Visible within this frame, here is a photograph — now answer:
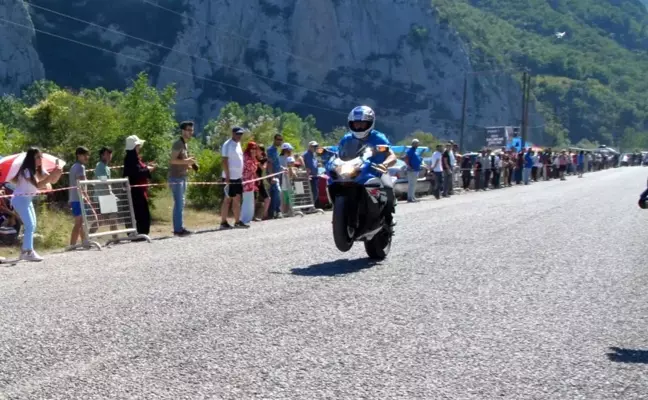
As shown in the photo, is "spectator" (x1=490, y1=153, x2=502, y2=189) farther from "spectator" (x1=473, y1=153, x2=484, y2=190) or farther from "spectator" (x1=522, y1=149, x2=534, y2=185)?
"spectator" (x1=522, y1=149, x2=534, y2=185)

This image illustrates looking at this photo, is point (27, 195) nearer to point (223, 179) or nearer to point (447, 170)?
point (223, 179)

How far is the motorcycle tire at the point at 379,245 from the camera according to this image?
36.2 ft

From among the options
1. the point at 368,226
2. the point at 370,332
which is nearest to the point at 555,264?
the point at 368,226

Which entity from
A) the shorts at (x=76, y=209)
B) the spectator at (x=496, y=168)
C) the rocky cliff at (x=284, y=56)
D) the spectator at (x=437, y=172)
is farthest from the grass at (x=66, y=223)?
the rocky cliff at (x=284, y=56)

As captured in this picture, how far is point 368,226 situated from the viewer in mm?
10875

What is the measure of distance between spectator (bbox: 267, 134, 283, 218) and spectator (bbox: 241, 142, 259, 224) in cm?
183

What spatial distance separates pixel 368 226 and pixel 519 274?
1908 mm

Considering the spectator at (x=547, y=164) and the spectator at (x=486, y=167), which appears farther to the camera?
the spectator at (x=547, y=164)

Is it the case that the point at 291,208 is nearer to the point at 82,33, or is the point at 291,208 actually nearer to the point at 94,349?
the point at 94,349

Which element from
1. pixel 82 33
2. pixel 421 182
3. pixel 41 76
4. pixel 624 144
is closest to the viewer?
pixel 421 182

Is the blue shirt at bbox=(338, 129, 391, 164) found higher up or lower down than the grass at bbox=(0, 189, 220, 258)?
higher up

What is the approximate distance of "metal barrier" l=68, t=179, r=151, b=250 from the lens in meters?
14.2

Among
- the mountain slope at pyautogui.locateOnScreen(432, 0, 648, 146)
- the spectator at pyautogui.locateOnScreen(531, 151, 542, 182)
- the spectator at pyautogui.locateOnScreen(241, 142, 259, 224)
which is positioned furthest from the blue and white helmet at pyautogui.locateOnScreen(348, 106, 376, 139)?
the mountain slope at pyautogui.locateOnScreen(432, 0, 648, 146)

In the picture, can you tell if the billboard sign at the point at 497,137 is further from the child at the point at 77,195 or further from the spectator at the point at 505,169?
the child at the point at 77,195
